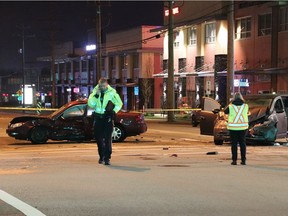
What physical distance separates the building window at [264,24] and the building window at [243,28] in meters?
1.26

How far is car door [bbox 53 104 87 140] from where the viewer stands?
16.6m

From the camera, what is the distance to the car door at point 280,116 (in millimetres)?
15870

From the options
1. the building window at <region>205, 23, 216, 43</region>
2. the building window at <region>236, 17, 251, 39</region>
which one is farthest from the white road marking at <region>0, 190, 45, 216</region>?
the building window at <region>205, 23, 216, 43</region>

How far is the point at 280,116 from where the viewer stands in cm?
1603

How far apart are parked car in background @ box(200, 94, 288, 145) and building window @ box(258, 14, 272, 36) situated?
2262 centimetres

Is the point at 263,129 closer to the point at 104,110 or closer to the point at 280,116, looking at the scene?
the point at 280,116

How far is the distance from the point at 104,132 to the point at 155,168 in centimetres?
128

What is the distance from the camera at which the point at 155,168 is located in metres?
9.91

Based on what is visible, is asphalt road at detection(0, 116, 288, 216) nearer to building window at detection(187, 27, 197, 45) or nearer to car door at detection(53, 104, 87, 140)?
car door at detection(53, 104, 87, 140)

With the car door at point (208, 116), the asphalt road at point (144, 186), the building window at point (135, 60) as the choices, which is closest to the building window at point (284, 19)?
the car door at point (208, 116)

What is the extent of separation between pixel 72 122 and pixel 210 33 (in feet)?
98.4

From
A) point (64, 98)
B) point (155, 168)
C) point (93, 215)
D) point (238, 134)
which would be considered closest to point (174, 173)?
point (155, 168)

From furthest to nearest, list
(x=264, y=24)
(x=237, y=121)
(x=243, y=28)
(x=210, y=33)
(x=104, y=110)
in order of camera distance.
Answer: (x=210, y=33) < (x=243, y=28) < (x=264, y=24) < (x=237, y=121) < (x=104, y=110)

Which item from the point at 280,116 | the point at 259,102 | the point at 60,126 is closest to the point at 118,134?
the point at 60,126
